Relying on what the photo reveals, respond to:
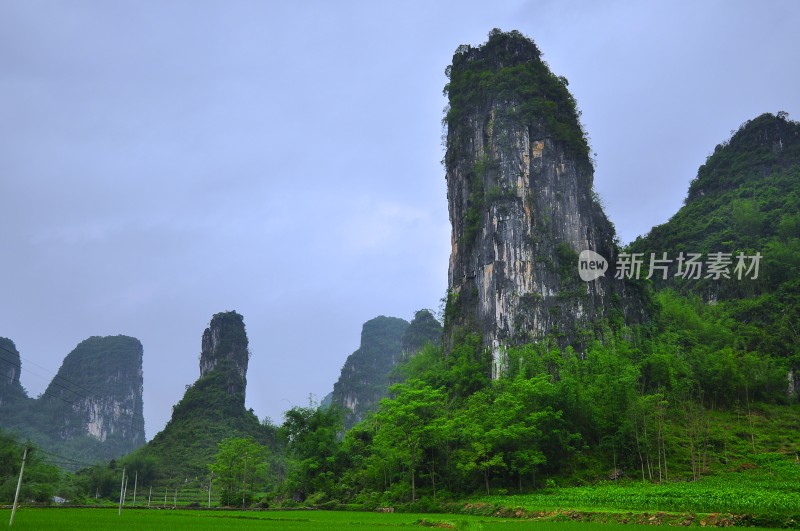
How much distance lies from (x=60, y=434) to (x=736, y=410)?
111 metres

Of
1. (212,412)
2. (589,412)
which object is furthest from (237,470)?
(212,412)

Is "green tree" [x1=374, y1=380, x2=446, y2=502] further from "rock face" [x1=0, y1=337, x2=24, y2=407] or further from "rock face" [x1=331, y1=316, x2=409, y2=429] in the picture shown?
"rock face" [x1=0, y1=337, x2=24, y2=407]

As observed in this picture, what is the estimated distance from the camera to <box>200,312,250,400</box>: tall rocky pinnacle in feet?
284

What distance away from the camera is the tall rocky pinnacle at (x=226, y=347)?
86688 millimetres

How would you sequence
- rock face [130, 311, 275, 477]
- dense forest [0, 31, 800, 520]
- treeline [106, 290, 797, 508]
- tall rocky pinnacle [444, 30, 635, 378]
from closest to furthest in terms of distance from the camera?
treeline [106, 290, 797, 508] → dense forest [0, 31, 800, 520] → tall rocky pinnacle [444, 30, 635, 378] → rock face [130, 311, 275, 477]

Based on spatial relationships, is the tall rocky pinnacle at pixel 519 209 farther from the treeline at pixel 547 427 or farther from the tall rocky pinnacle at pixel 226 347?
the tall rocky pinnacle at pixel 226 347

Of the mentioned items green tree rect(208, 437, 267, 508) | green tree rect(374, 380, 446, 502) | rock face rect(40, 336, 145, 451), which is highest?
rock face rect(40, 336, 145, 451)

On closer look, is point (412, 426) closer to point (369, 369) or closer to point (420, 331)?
point (420, 331)

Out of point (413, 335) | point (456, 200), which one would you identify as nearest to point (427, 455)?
point (456, 200)

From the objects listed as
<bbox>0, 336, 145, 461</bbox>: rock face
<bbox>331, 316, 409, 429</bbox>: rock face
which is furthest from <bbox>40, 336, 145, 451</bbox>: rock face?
<bbox>331, 316, 409, 429</bbox>: rock face

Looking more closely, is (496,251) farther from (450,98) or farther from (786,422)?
(786,422)

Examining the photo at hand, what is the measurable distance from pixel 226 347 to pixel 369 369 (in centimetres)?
3154

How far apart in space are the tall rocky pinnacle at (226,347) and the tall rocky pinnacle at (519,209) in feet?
155

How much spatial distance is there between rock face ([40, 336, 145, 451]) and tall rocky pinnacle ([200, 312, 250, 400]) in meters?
39.4
